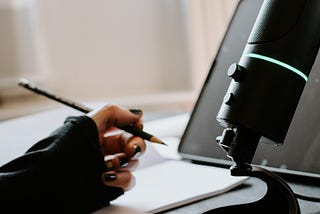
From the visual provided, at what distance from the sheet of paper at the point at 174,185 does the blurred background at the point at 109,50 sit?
1283 millimetres

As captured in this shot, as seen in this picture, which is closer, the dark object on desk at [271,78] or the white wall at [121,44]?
the dark object on desk at [271,78]

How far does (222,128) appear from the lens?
0.75 metres

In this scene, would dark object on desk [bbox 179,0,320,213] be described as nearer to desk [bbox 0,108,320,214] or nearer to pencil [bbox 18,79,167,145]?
desk [bbox 0,108,320,214]

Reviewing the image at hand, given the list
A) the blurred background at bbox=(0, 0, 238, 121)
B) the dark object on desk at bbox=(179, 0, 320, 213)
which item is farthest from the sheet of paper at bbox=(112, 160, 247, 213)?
the blurred background at bbox=(0, 0, 238, 121)

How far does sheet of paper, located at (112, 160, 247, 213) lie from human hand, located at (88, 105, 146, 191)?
0.10 ft

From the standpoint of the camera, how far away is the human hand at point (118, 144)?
65cm

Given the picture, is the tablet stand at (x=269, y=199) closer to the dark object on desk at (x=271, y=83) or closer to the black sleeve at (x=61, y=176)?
the dark object on desk at (x=271, y=83)

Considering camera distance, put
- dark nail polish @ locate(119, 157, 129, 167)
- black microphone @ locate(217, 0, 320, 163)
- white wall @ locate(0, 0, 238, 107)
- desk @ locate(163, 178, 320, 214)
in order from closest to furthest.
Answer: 1. black microphone @ locate(217, 0, 320, 163)
2. desk @ locate(163, 178, 320, 214)
3. dark nail polish @ locate(119, 157, 129, 167)
4. white wall @ locate(0, 0, 238, 107)

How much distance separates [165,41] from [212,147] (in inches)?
59.1

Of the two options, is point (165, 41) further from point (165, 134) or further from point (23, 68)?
point (165, 134)

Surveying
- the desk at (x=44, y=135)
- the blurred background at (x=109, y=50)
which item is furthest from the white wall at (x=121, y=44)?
the desk at (x=44, y=135)

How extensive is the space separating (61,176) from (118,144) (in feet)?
0.49

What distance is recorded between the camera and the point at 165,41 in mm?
2213

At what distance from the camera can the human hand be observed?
65 centimetres
